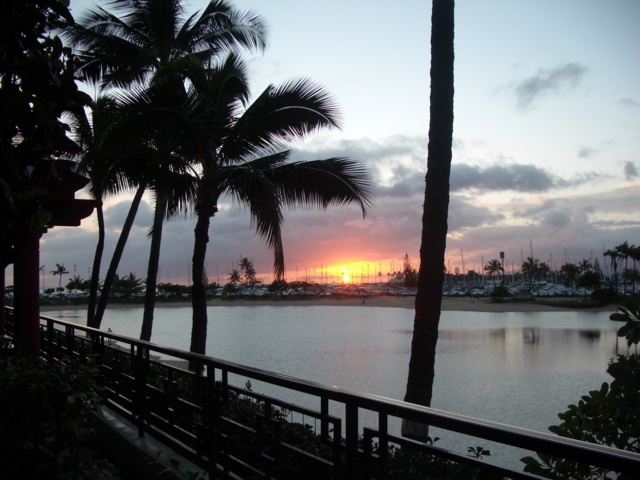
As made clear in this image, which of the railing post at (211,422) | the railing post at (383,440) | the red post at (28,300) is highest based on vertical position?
the red post at (28,300)

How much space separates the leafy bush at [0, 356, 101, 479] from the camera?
2.74 metres

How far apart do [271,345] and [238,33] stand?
1884cm

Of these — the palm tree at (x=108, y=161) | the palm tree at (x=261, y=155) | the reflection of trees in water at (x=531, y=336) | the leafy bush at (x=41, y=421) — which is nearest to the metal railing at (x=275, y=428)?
the leafy bush at (x=41, y=421)

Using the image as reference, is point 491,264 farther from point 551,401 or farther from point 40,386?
point 40,386

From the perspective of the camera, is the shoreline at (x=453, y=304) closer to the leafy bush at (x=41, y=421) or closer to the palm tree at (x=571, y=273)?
the palm tree at (x=571, y=273)

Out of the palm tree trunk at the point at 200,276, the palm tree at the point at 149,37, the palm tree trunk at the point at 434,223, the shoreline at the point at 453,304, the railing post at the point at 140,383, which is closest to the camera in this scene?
the railing post at the point at 140,383

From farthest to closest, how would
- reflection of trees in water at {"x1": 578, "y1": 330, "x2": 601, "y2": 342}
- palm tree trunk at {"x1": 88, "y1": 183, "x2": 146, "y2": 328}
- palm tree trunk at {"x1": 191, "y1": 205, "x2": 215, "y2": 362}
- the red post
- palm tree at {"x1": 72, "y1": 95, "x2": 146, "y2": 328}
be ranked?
reflection of trees in water at {"x1": 578, "y1": 330, "x2": 601, "y2": 342} < palm tree trunk at {"x1": 88, "y1": 183, "x2": 146, "y2": 328} < palm tree trunk at {"x1": 191, "y1": 205, "x2": 215, "y2": 362} < palm tree at {"x1": 72, "y1": 95, "x2": 146, "y2": 328} < the red post

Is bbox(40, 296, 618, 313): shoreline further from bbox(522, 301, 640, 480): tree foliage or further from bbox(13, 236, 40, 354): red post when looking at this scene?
bbox(522, 301, 640, 480): tree foliage

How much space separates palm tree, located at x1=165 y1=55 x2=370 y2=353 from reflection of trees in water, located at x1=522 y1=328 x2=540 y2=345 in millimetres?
25773

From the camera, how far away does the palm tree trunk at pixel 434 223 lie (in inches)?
288

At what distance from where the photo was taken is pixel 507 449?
360 inches

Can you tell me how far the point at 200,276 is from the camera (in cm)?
1266

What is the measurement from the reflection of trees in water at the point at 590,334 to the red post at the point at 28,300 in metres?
35.2

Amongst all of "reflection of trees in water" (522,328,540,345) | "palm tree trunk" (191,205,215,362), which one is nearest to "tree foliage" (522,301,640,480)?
→ "palm tree trunk" (191,205,215,362)
